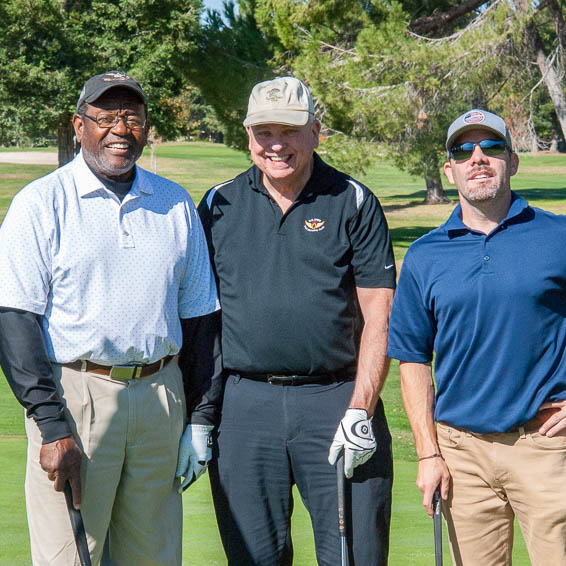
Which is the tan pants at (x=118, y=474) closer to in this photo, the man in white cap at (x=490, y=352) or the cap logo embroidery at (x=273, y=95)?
the man in white cap at (x=490, y=352)

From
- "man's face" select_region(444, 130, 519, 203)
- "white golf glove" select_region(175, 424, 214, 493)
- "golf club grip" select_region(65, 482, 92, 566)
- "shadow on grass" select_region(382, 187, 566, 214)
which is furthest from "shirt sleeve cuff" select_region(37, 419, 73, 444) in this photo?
"shadow on grass" select_region(382, 187, 566, 214)

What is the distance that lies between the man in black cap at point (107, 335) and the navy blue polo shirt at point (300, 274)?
0.41 feet

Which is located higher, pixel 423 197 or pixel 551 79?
pixel 551 79

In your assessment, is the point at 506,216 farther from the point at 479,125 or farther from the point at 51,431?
the point at 51,431

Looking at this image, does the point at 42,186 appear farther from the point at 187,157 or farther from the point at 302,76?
the point at 187,157

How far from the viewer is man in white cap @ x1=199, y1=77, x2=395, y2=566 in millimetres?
3188

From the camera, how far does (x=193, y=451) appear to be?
3.17m

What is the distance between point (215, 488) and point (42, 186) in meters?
1.21

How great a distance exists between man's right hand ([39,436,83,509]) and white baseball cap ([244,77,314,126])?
1250 millimetres

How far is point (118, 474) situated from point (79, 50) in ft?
81.7

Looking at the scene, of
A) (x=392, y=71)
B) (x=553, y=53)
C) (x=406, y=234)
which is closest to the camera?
(x=392, y=71)

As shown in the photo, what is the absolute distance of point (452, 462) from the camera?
3043 millimetres

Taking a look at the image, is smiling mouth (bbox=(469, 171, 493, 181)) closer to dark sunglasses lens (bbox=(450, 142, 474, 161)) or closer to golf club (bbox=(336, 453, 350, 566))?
dark sunglasses lens (bbox=(450, 142, 474, 161))

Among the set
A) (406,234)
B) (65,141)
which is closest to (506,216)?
(406,234)
